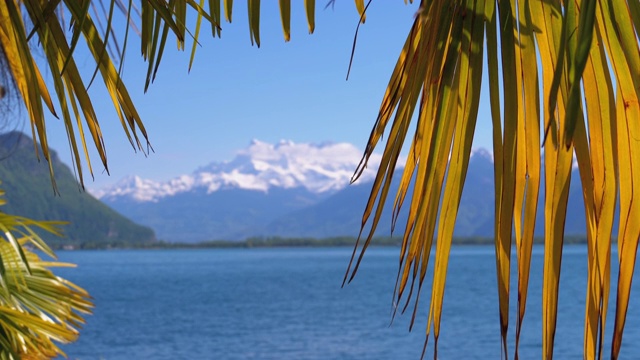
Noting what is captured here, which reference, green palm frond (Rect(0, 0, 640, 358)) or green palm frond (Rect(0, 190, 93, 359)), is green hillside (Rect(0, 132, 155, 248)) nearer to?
green palm frond (Rect(0, 190, 93, 359))

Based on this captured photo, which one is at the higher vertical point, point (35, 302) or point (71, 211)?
point (71, 211)

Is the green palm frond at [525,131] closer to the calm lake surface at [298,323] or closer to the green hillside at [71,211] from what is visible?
the calm lake surface at [298,323]

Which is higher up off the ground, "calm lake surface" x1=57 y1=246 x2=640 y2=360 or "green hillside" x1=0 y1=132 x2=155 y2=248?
"green hillside" x1=0 y1=132 x2=155 y2=248

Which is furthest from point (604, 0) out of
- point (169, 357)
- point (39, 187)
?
point (39, 187)

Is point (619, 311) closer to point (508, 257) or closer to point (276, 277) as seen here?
point (508, 257)

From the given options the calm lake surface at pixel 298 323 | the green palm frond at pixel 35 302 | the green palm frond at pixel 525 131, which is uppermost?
the green palm frond at pixel 525 131

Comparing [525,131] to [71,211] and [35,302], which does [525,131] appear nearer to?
[35,302]

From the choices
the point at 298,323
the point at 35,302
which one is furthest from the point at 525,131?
the point at 298,323

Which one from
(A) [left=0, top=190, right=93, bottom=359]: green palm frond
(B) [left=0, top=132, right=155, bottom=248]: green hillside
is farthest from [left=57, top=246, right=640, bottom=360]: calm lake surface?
(B) [left=0, top=132, right=155, bottom=248]: green hillside

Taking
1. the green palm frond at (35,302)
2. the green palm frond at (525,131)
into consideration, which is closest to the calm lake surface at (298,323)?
the green palm frond at (35,302)

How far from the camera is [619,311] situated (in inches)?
23.3

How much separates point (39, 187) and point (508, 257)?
164 metres

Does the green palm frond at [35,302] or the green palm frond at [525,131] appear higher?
the green palm frond at [525,131]

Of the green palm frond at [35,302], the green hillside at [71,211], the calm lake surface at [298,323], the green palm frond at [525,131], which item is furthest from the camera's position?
the green hillside at [71,211]
